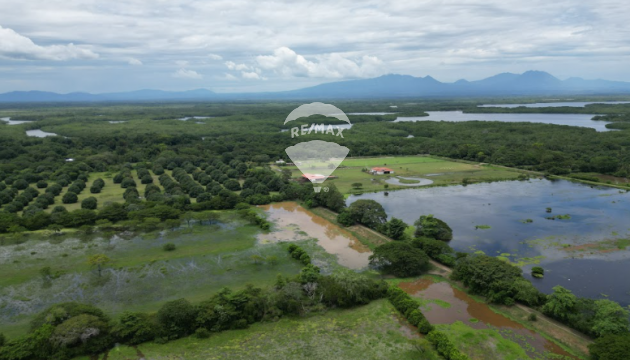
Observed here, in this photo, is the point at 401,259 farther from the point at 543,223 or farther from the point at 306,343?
the point at 543,223

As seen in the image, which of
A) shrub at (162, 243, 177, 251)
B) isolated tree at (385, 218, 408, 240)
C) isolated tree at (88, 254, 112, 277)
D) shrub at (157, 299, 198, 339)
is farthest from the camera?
isolated tree at (385, 218, 408, 240)

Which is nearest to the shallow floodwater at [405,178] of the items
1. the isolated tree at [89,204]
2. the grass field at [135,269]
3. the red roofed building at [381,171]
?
the red roofed building at [381,171]

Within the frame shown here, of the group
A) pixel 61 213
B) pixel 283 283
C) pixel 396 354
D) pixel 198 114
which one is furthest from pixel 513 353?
pixel 198 114

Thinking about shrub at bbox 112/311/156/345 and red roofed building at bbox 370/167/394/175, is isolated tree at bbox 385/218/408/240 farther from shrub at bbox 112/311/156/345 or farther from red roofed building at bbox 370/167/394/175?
red roofed building at bbox 370/167/394/175

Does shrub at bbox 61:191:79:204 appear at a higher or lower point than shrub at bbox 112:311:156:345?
higher

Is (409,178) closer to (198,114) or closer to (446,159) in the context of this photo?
(446,159)

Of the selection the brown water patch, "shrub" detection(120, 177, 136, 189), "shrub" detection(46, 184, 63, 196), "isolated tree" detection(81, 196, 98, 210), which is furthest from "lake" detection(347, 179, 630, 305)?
"shrub" detection(46, 184, 63, 196)

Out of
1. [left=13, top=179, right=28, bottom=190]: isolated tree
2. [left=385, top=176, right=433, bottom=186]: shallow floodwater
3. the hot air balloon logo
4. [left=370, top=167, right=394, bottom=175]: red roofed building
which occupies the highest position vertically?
the hot air balloon logo
